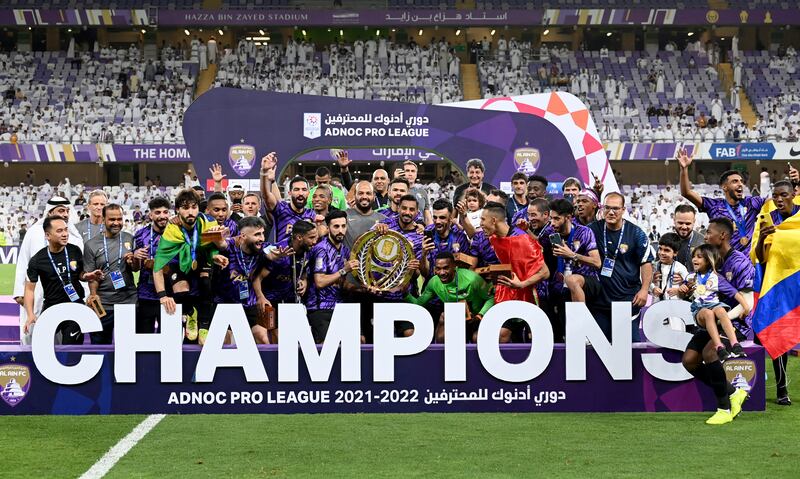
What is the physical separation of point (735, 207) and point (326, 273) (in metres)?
3.73

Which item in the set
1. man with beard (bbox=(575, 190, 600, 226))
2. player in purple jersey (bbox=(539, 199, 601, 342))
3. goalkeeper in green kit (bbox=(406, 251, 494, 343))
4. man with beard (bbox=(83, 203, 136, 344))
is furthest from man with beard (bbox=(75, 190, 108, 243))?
man with beard (bbox=(575, 190, 600, 226))

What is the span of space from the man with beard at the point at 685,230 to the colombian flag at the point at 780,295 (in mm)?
815

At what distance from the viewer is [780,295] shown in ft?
25.6

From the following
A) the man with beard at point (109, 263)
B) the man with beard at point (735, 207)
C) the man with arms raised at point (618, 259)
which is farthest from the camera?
the man with beard at point (735, 207)

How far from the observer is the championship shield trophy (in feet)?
25.2

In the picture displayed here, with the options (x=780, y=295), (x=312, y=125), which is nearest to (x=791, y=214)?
(x=780, y=295)

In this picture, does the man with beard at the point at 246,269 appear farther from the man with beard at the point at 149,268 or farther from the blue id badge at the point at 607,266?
the blue id badge at the point at 607,266

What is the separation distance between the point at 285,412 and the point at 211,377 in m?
0.58

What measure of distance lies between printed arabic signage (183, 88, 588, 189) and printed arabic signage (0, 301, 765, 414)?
16.4 feet

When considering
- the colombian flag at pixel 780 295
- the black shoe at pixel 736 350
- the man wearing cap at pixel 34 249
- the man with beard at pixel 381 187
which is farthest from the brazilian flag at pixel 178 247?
the colombian flag at pixel 780 295

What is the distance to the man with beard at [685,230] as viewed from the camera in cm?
864

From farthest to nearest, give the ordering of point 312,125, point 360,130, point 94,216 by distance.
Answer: point 360,130
point 312,125
point 94,216

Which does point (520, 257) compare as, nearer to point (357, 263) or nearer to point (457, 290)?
point (457, 290)

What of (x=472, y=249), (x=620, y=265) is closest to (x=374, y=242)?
(x=472, y=249)
